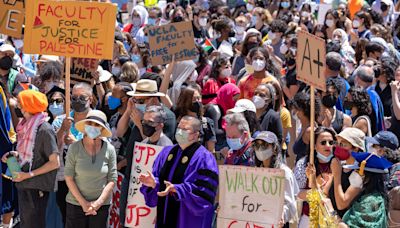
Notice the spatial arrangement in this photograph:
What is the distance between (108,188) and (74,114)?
1.17 metres

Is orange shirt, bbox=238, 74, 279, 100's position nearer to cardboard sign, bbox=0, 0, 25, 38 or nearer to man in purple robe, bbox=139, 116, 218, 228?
cardboard sign, bbox=0, 0, 25, 38

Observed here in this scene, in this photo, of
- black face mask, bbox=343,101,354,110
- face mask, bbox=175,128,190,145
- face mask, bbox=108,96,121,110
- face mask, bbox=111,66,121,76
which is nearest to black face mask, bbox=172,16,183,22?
face mask, bbox=111,66,121,76

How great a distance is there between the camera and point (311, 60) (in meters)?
9.18

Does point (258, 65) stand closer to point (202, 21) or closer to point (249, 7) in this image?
point (202, 21)

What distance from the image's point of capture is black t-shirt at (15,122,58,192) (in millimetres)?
9867

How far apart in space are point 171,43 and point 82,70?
1.17 meters

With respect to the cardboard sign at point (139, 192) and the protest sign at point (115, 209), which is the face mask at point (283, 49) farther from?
the cardboard sign at point (139, 192)

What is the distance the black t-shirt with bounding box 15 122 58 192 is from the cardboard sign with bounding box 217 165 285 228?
1969mm

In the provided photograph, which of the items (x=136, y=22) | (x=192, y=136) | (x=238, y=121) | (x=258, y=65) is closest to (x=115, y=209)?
(x=238, y=121)

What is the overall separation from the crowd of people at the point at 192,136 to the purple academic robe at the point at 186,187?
0.04 ft

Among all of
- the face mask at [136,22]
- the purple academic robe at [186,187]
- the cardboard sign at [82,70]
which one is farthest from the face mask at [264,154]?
the face mask at [136,22]

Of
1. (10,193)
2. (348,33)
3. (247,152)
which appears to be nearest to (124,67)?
(10,193)

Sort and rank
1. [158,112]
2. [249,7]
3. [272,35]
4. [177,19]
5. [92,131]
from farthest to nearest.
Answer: [249,7] < [177,19] < [272,35] < [158,112] < [92,131]

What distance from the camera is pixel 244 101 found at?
10469 mm
